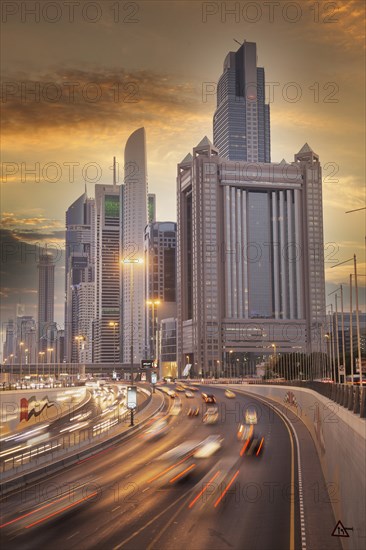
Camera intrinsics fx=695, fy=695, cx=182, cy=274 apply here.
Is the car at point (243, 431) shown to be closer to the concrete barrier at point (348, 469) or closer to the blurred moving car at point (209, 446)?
the blurred moving car at point (209, 446)

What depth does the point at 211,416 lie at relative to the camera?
71.8 meters

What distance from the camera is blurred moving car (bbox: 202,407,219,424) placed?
66750mm

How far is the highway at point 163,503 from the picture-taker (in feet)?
76.0

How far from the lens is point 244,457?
4275 centimetres

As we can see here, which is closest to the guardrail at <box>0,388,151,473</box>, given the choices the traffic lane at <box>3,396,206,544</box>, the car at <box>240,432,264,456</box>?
the traffic lane at <box>3,396,206,544</box>

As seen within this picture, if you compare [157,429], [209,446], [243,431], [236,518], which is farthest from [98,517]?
[157,429]

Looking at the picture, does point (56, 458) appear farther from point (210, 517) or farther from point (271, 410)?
point (271, 410)

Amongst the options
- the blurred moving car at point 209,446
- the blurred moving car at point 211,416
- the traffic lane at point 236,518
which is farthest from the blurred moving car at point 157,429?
the traffic lane at point 236,518

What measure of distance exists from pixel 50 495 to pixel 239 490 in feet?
28.1

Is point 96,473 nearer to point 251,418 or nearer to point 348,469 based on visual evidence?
point 348,469

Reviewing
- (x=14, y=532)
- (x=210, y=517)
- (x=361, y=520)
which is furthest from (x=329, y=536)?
(x=14, y=532)

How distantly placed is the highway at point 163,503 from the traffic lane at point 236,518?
4 centimetres

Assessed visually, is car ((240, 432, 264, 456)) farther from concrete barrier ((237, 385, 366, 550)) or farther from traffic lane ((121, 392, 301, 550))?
concrete barrier ((237, 385, 366, 550))

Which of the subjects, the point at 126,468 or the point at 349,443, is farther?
the point at 126,468
